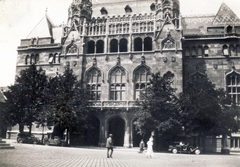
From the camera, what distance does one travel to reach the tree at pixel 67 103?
30.6m

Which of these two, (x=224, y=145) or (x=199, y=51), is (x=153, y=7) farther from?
(x=224, y=145)

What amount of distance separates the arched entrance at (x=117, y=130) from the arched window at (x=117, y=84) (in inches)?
131

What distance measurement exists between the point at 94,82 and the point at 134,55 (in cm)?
726

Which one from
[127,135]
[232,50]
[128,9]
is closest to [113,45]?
[128,9]

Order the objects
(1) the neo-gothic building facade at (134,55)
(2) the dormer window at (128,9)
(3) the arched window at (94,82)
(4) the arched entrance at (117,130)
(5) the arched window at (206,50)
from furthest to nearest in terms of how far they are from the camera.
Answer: (2) the dormer window at (128,9) → (5) the arched window at (206,50) → (3) the arched window at (94,82) → (4) the arched entrance at (117,130) → (1) the neo-gothic building facade at (134,55)

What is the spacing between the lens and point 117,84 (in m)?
39.5

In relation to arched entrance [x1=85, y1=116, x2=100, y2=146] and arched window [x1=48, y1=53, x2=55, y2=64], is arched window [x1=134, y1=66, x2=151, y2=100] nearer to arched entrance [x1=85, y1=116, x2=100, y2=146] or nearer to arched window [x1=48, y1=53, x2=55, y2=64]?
arched entrance [x1=85, y1=116, x2=100, y2=146]

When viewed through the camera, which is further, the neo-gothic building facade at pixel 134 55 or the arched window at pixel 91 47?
the arched window at pixel 91 47

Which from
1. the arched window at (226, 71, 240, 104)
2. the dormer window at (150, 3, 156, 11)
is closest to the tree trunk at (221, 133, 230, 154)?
the arched window at (226, 71, 240, 104)

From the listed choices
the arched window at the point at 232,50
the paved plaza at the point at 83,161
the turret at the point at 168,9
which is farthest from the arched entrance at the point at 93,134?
the arched window at the point at 232,50

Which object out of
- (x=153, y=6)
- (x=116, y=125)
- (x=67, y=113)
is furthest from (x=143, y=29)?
(x=67, y=113)

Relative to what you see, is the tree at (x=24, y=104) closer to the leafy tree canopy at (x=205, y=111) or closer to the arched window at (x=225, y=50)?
the leafy tree canopy at (x=205, y=111)

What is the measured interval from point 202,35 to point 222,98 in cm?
1341

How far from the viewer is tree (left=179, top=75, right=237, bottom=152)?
28.5m
